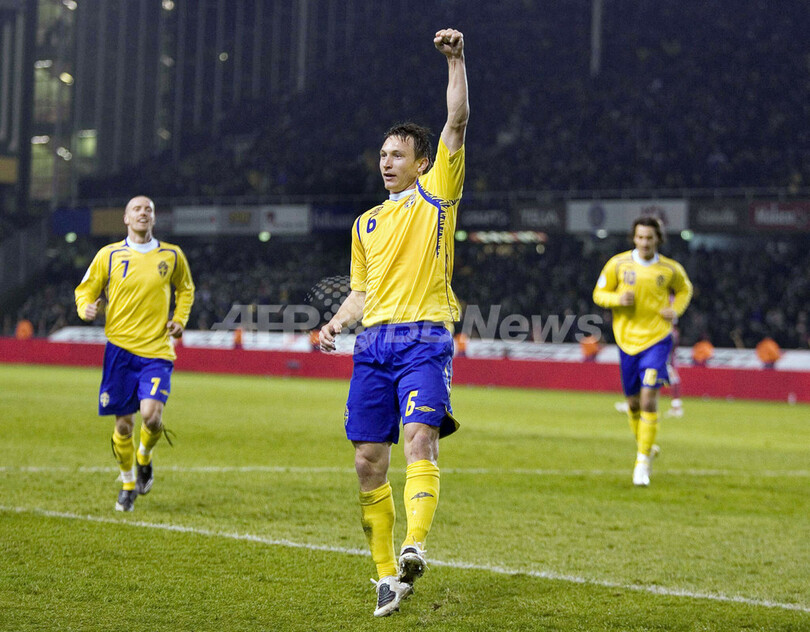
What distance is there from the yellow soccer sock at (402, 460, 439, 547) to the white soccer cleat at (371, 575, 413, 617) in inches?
7.0

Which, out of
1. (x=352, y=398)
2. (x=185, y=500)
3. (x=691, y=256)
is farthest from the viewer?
(x=691, y=256)

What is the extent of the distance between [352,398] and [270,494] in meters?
3.52

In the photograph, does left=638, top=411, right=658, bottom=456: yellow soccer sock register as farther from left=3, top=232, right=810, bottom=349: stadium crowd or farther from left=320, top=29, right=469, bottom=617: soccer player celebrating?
left=3, top=232, right=810, bottom=349: stadium crowd

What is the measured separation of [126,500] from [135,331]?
129cm

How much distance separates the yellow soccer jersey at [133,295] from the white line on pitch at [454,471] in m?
1.73

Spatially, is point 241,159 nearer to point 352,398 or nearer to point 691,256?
point 691,256

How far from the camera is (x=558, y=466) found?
10.4 meters

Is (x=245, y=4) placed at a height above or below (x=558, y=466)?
above

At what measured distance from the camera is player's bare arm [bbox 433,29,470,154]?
458 cm

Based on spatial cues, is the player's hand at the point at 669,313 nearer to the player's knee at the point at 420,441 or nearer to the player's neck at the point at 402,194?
the player's neck at the point at 402,194

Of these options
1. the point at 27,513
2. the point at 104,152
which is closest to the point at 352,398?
the point at 27,513

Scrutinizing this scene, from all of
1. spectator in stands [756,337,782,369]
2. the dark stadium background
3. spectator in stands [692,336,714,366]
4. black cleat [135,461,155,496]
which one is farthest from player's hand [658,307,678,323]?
the dark stadium background

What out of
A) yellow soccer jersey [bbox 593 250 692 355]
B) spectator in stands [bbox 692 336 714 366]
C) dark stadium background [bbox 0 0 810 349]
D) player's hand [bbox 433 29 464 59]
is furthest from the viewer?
dark stadium background [bbox 0 0 810 349]

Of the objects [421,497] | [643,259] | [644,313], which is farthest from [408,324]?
[643,259]
